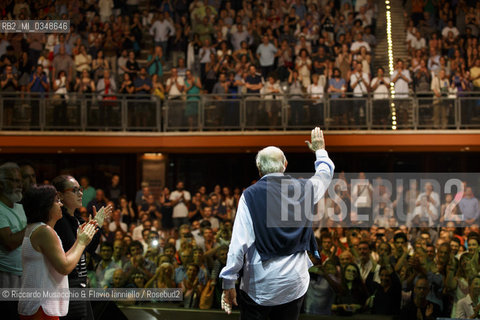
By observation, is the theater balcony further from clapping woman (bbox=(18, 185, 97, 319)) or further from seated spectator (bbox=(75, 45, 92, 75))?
clapping woman (bbox=(18, 185, 97, 319))

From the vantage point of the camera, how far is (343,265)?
27.4ft

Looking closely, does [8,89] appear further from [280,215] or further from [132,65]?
[280,215]

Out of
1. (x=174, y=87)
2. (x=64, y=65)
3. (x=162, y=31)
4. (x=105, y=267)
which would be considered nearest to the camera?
(x=105, y=267)

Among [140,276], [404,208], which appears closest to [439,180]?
[404,208]

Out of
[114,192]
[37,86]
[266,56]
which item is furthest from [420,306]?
[37,86]

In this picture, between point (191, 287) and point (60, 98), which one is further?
point (60, 98)

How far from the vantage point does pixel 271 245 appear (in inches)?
174

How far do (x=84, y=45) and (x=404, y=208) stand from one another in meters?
8.25

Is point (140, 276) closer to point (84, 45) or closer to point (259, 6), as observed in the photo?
point (84, 45)

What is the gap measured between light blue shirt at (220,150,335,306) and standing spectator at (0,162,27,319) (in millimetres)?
1670

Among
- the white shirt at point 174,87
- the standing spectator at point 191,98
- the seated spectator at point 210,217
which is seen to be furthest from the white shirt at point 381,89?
the seated spectator at point 210,217

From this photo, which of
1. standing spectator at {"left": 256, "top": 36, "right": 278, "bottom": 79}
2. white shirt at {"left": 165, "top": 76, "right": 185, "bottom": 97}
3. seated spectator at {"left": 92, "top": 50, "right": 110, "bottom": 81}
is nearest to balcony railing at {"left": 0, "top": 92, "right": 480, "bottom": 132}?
white shirt at {"left": 165, "top": 76, "right": 185, "bottom": 97}

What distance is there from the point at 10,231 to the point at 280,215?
6.60 ft

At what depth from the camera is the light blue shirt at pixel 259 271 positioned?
435cm
